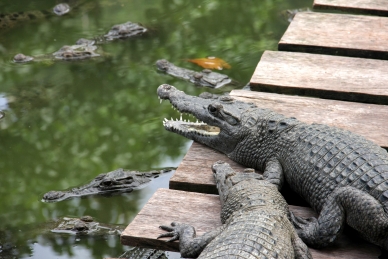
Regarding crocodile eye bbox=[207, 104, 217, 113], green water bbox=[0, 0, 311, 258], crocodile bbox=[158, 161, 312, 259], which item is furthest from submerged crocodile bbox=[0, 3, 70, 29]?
crocodile bbox=[158, 161, 312, 259]

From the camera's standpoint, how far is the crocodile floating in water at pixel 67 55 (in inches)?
279

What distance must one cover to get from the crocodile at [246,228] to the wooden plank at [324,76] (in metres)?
1.10

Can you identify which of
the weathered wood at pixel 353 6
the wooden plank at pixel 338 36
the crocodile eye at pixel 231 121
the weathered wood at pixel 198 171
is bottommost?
the weathered wood at pixel 198 171

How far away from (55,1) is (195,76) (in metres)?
3.41

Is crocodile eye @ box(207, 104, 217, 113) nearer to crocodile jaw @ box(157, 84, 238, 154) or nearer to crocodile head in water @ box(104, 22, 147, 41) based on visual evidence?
crocodile jaw @ box(157, 84, 238, 154)

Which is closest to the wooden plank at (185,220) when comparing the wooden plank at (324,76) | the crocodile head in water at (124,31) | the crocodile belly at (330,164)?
the crocodile belly at (330,164)

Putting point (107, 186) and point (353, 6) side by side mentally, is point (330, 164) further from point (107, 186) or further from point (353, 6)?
point (353, 6)

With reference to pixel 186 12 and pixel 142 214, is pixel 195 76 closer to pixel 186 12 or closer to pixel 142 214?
pixel 186 12

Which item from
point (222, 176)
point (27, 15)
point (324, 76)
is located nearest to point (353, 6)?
point (324, 76)

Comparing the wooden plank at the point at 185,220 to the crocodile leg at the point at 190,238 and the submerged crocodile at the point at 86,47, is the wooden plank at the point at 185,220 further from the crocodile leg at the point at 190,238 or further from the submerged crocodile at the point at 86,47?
the submerged crocodile at the point at 86,47

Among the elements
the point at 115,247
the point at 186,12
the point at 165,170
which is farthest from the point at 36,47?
the point at 115,247

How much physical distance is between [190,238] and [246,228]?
1.07 ft

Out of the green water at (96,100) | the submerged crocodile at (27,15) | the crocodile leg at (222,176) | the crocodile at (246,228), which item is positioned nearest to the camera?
the crocodile at (246,228)

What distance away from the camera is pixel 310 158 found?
9.68 feet
